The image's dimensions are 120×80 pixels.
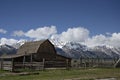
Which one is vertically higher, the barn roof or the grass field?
the barn roof

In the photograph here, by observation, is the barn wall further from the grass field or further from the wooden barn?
the grass field

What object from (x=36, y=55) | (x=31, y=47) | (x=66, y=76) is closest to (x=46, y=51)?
(x=36, y=55)

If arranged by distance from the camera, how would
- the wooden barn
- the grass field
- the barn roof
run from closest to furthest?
the grass field → the wooden barn → the barn roof

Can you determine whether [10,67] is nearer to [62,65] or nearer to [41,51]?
[62,65]

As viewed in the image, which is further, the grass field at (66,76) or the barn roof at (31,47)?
the barn roof at (31,47)

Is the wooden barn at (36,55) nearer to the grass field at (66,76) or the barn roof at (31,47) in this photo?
the barn roof at (31,47)

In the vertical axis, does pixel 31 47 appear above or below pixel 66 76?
above

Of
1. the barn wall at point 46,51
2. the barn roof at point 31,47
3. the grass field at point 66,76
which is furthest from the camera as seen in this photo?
the barn roof at point 31,47

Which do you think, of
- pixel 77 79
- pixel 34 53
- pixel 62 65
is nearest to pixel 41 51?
pixel 34 53

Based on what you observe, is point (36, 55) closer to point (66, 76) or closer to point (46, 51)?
point (46, 51)

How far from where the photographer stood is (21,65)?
172 feet

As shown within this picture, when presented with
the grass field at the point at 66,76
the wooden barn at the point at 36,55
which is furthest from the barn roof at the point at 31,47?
the grass field at the point at 66,76

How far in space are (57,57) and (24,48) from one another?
10765 mm

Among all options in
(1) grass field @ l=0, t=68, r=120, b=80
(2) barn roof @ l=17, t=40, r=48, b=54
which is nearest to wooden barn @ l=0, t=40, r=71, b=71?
(2) barn roof @ l=17, t=40, r=48, b=54
